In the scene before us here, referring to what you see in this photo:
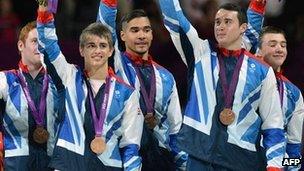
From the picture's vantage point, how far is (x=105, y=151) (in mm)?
7469

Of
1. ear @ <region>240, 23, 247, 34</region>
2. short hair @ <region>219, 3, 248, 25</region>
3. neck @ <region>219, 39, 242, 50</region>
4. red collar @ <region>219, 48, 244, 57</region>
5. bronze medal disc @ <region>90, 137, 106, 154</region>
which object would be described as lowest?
bronze medal disc @ <region>90, 137, 106, 154</region>

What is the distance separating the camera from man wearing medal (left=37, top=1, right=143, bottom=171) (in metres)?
7.46

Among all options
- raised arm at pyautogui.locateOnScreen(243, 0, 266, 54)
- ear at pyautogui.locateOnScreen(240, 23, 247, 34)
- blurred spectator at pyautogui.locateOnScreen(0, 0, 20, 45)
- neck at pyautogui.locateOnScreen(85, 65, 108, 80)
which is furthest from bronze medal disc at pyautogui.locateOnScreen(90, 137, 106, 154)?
blurred spectator at pyautogui.locateOnScreen(0, 0, 20, 45)

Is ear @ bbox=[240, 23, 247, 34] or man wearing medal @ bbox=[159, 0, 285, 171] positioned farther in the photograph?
ear @ bbox=[240, 23, 247, 34]

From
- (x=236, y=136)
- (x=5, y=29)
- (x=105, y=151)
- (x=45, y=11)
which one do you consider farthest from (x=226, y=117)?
(x=5, y=29)

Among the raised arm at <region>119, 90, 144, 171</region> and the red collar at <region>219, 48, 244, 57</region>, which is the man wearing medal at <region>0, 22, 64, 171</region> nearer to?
the raised arm at <region>119, 90, 144, 171</region>

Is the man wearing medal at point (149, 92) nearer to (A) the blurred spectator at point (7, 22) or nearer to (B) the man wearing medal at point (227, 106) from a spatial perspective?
(B) the man wearing medal at point (227, 106)

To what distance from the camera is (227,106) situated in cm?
767

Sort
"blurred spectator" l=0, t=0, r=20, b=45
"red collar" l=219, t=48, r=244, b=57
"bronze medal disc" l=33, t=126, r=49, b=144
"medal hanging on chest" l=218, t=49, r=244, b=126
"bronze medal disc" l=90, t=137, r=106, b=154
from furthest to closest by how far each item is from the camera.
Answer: "blurred spectator" l=0, t=0, r=20, b=45 → "bronze medal disc" l=33, t=126, r=49, b=144 → "red collar" l=219, t=48, r=244, b=57 → "medal hanging on chest" l=218, t=49, r=244, b=126 → "bronze medal disc" l=90, t=137, r=106, b=154

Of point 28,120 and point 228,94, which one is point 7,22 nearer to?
point 28,120

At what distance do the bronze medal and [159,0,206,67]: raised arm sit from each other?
1.54 ft

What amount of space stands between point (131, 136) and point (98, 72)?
0.45 metres

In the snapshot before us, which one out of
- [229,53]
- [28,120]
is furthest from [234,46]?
[28,120]

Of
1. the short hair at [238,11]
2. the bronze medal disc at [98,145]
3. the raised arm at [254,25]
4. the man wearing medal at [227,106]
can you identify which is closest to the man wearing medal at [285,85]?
the raised arm at [254,25]
